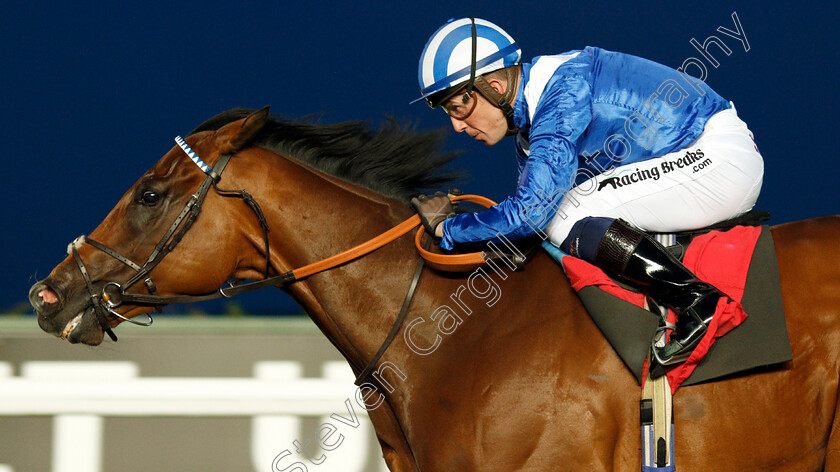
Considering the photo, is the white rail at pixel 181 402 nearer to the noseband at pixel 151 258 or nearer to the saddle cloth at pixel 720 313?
the noseband at pixel 151 258

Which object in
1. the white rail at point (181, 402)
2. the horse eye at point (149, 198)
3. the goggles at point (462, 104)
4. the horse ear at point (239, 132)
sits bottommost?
the white rail at point (181, 402)

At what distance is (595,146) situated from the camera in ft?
7.43

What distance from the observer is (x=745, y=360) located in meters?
1.99

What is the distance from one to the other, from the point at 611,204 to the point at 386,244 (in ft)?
2.23

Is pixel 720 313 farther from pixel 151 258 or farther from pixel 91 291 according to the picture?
pixel 91 291

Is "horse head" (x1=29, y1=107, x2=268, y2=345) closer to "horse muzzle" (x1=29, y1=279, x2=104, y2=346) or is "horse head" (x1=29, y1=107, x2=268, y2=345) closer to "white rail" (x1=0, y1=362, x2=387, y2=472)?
"horse muzzle" (x1=29, y1=279, x2=104, y2=346)

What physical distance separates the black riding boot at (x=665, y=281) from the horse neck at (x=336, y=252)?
61cm

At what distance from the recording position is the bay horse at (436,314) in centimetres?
201

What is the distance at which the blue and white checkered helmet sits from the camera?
7.39ft

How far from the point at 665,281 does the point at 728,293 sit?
19cm

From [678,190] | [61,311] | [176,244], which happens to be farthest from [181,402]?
[678,190]

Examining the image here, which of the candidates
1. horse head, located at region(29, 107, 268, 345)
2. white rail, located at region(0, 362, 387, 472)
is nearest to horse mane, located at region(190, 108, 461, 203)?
horse head, located at region(29, 107, 268, 345)

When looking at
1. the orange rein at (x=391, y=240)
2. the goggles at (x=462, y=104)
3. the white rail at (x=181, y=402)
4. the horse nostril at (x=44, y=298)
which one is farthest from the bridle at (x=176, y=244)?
the white rail at (x=181, y=402)

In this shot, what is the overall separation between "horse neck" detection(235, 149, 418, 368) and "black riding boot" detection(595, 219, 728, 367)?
608 mm
